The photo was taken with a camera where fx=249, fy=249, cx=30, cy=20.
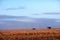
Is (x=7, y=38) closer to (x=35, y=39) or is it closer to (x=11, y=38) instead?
(x=11, y=38)

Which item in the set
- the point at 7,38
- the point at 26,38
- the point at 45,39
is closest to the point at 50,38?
the point at 45,39

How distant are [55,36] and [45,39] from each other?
67.0 inches

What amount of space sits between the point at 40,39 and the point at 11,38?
9.35ft

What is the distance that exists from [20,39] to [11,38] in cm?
91

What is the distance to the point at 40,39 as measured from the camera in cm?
2447

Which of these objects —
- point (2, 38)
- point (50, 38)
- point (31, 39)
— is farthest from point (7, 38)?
point (50, 38)

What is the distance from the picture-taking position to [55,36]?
1003 inches

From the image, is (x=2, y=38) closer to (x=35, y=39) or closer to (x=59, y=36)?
(x=35, y=39)

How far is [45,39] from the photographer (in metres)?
24.2

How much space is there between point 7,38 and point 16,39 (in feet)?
2.96

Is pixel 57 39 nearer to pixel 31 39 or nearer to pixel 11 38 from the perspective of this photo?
pixel 31 39

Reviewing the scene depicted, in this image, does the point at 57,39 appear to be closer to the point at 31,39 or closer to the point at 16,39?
the point at 31,39

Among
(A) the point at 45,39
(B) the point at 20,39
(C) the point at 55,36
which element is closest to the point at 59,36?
(C) the point at 55,36

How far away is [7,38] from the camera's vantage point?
2478 cm
